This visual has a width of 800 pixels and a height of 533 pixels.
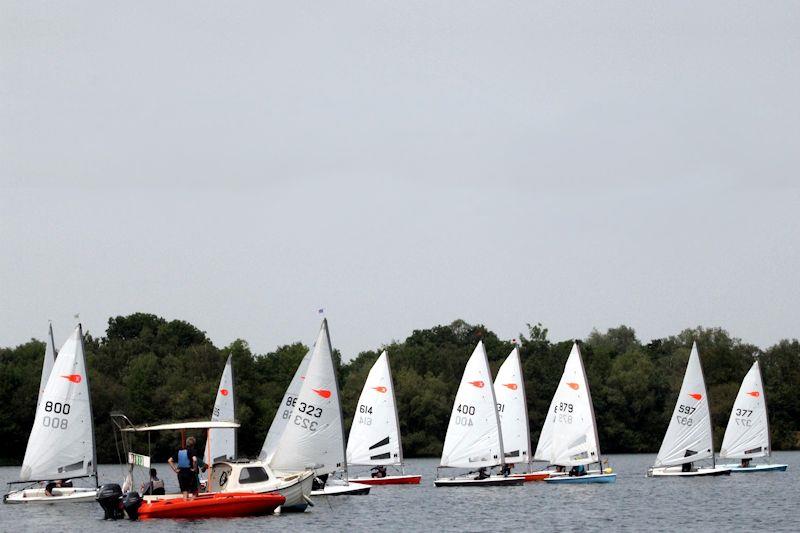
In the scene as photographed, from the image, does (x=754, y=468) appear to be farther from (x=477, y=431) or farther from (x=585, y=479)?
(x=477, y=431)

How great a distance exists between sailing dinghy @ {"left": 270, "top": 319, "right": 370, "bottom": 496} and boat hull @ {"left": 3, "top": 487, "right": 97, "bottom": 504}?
8790mm

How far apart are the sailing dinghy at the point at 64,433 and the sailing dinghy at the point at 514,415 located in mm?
24085

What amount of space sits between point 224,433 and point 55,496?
47.5 ft

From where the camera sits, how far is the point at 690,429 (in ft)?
267

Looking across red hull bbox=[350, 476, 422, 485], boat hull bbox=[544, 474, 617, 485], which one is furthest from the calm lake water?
red hull bbox=[350, 476, 422, 485]

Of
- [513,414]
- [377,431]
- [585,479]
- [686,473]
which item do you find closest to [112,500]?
[377,431]

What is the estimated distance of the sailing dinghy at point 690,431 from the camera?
81.5m

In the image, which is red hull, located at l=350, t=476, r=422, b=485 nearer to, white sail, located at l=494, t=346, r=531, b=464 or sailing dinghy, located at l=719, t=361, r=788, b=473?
white sail, located at l=494, t=346, r=531, b=464

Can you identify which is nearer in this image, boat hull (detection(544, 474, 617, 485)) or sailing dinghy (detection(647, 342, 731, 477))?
boat hull (detection(544, 474, 617, 485))

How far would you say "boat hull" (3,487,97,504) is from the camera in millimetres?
64875

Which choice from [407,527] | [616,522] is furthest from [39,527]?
[616,522]

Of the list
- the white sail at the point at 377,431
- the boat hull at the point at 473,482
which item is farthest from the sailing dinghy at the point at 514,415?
the white sail at the point at 377,431

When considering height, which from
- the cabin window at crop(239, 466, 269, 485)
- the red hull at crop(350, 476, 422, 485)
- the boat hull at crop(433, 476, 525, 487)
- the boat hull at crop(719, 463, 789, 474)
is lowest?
the cabin window at crop(239, 466, 269, 485)

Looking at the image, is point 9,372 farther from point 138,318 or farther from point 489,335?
point 489,335
